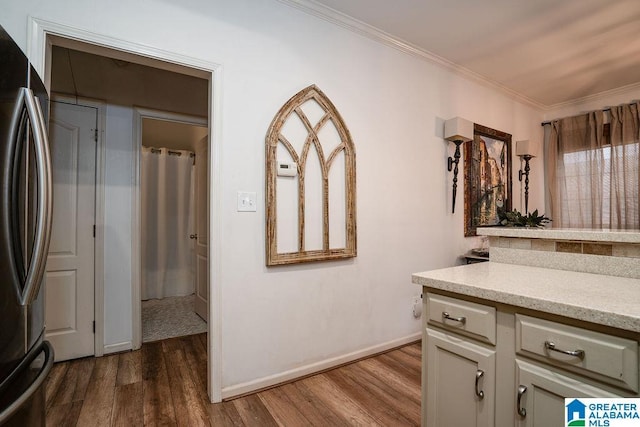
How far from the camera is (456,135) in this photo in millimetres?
2922

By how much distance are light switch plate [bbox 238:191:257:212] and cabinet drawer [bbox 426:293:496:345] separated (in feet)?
3.96

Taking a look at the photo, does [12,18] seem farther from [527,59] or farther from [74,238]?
[527,59]

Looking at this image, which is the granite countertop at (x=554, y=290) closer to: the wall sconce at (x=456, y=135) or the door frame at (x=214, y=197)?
the door frame at (x=214, y=197)

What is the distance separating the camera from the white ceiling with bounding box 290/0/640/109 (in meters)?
2.24

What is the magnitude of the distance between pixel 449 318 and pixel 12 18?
2386mm

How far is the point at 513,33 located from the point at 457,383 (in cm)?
284

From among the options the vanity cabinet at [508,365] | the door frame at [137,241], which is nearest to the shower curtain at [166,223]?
the door frame at [137,241]

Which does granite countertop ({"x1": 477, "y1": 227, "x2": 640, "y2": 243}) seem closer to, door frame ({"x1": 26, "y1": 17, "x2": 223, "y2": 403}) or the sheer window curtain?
door frame ({"x1": 26, "y1": 17, "x2": 223, "y2": 403})

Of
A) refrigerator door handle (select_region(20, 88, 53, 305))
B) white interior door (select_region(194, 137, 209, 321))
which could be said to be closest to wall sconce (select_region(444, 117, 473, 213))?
white interior door (select_region(194, 137, 209, 321))

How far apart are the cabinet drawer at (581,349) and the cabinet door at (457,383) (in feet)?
0.49

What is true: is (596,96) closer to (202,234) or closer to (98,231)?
(202,234)

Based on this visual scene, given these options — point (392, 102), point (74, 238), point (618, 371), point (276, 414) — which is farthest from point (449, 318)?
point (74, 238)

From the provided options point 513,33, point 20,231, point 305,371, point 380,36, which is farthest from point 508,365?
point 513,33

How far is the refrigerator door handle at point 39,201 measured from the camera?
994 mm
